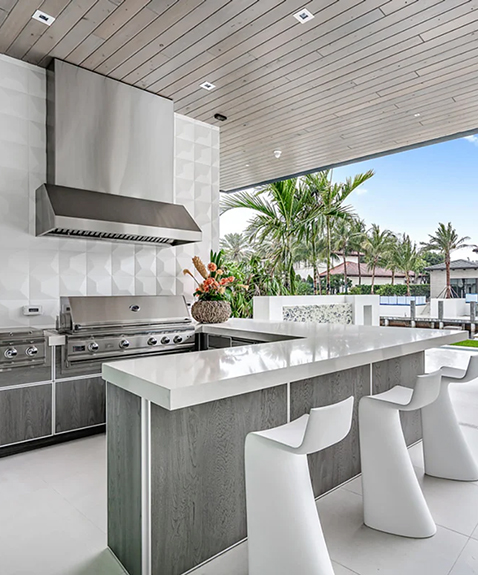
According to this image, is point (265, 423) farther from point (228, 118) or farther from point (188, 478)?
point (228, 118)

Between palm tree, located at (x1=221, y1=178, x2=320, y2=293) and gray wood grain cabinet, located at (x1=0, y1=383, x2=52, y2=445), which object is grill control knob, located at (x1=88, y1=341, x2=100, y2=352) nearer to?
gray wood grain cabinet, located at (x1=0, y1=383, x2=52, y2=445)

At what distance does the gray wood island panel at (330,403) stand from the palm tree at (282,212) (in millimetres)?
4270

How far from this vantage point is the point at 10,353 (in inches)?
108

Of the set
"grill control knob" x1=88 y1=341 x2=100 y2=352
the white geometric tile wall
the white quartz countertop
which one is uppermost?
the white geometric tile wall

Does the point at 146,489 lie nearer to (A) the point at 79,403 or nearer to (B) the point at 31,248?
(A) the point at 79,403

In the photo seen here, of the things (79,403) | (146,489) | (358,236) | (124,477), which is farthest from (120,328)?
(358,236)

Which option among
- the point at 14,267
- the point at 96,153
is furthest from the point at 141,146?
the point at 14,267

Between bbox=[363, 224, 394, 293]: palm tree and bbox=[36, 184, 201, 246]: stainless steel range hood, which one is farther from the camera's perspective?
bbox=[363, 224, 394, 293]: palm tree

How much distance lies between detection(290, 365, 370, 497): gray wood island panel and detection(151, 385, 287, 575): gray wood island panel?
0.26 metres

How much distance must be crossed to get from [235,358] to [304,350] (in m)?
0.42

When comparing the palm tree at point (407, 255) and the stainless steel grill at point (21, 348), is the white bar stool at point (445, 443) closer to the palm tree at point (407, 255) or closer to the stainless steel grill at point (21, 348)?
the stainless steel grill at point (21, 348)

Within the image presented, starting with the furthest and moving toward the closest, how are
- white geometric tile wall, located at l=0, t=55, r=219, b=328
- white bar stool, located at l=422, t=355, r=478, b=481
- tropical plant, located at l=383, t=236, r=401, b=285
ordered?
tropical plant, located at l=383, t=236, r=401, b=285 < white geometric tile wall, located at l=0, t=55, r=219, b=328 < white bar stool, located at l=422, t=355, r=478, b=481

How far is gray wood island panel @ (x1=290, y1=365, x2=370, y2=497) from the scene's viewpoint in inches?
85.9

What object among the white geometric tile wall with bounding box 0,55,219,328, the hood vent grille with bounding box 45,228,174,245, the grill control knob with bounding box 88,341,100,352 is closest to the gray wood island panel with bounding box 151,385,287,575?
the grill control knob with bounding box 88,341,100,352
